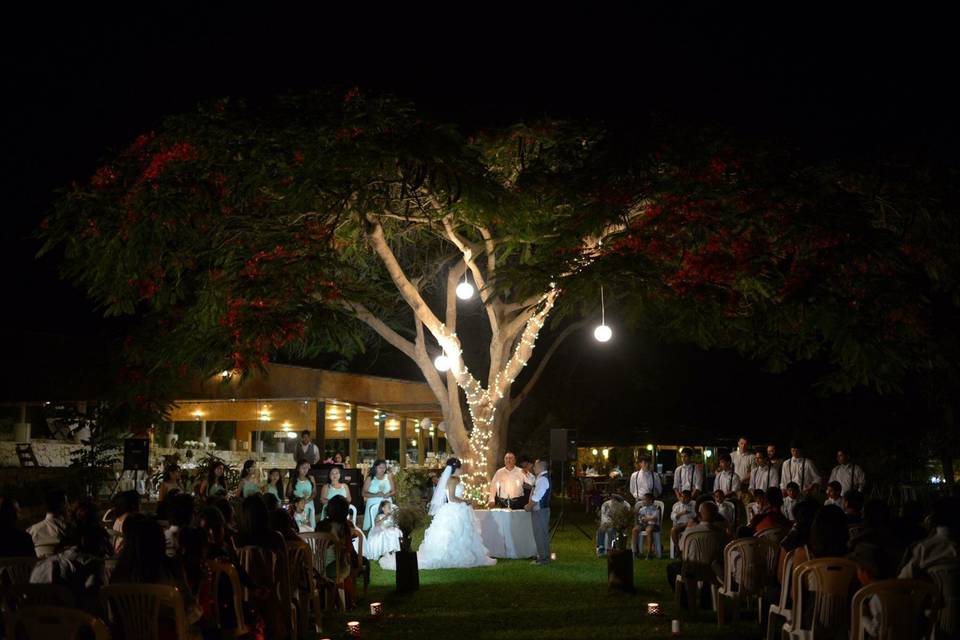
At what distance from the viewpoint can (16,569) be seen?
23.4 ft

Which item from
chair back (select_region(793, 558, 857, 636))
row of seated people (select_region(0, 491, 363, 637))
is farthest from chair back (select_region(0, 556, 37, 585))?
chair back (select_region(793, 558, 857, 636))

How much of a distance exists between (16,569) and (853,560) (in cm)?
543

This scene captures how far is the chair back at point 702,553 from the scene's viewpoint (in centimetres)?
1070

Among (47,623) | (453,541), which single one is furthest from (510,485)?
(47,623)

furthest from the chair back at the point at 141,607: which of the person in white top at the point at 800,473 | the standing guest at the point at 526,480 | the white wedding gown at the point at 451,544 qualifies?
the person in white top at the point at 800,473

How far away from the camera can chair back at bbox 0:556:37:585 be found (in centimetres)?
711

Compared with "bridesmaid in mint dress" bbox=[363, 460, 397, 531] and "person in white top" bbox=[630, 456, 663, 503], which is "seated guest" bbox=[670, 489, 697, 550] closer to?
"person in white top" bbox=[630, 456, 663, 503]

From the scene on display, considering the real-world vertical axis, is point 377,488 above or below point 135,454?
below

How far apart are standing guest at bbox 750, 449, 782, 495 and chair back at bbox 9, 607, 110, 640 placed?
46.1 ft

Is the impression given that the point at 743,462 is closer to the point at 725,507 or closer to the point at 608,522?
the point at 725,507

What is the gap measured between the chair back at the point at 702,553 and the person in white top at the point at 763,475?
727 cm

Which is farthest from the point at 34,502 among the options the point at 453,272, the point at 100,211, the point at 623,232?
the point at 623,232

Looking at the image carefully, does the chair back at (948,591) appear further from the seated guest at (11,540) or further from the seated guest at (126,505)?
the seated guest at (126,505)

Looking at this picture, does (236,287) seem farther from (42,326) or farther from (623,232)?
(42,326)
